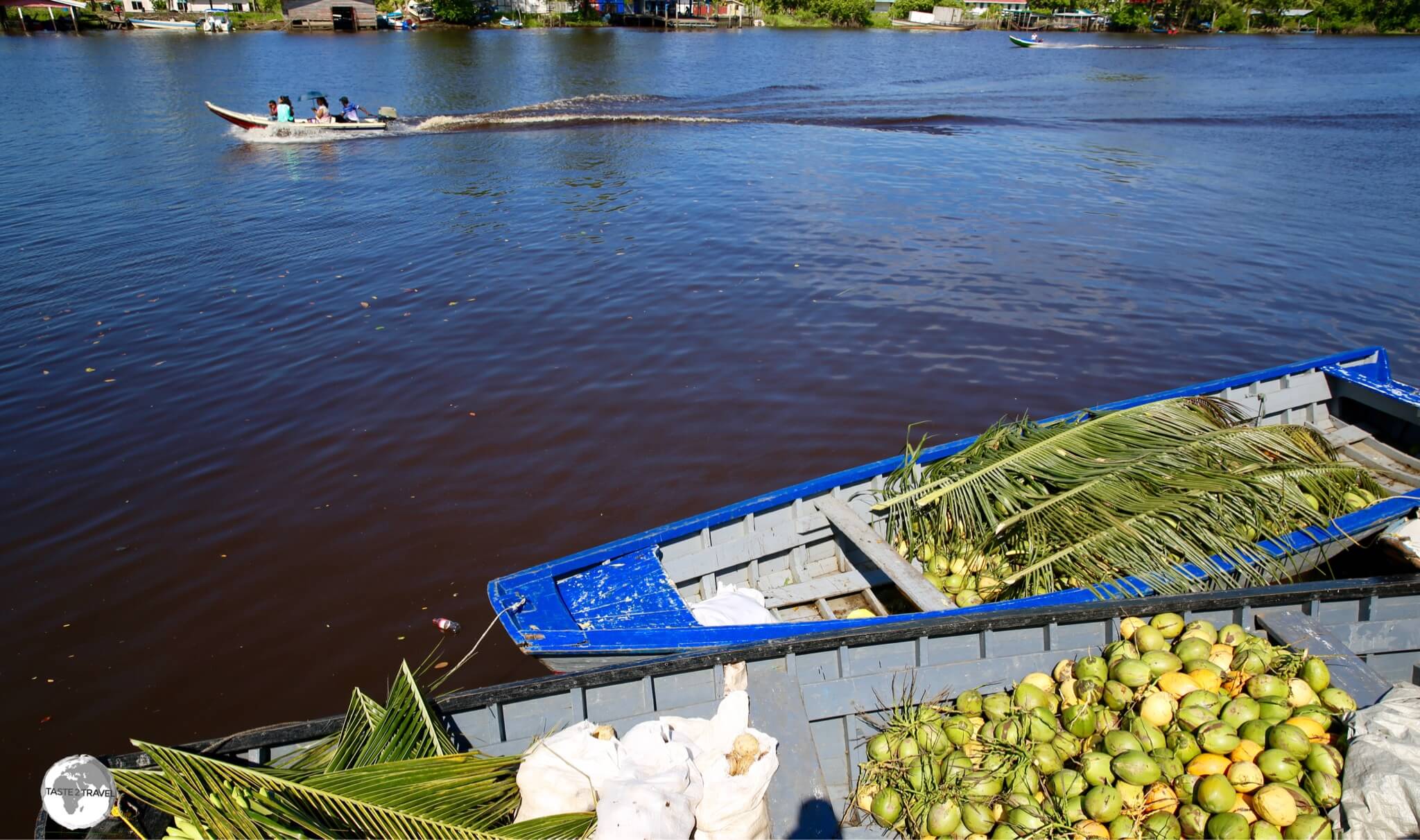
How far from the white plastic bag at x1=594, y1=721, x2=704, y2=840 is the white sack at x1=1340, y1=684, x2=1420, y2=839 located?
322 centimetres

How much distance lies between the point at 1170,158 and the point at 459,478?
2676 centimetres

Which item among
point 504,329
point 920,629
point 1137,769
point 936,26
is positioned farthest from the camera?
point 936,26

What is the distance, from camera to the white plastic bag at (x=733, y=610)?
22.4ft

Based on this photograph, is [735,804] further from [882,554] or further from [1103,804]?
[882,554]

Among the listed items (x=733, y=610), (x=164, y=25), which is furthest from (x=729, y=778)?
(x=164, y=25)

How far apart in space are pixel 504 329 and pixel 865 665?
36.3 ft

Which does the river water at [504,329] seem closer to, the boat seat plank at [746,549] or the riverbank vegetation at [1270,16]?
the boat seat plank at [746,549]

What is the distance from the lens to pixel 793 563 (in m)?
8.26

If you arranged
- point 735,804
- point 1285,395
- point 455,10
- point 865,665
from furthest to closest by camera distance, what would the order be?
point 455,10
point 1285,395
point 865,665
point 735,804

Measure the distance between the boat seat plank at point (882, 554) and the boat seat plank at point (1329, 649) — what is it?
7.18ft

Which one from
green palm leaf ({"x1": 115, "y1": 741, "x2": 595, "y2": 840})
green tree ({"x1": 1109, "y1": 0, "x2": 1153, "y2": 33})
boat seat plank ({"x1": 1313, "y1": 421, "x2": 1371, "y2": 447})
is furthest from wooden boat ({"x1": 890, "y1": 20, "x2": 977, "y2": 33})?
green palm leaf ({"x1": 115, "y1": 741, "x2": 595, "y2": 840})

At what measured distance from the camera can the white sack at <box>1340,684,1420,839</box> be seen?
3912mm

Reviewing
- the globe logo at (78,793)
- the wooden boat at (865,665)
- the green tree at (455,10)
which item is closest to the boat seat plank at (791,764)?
the wooden boat at (865,665)

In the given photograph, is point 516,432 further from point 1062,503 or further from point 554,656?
point 1062,503
